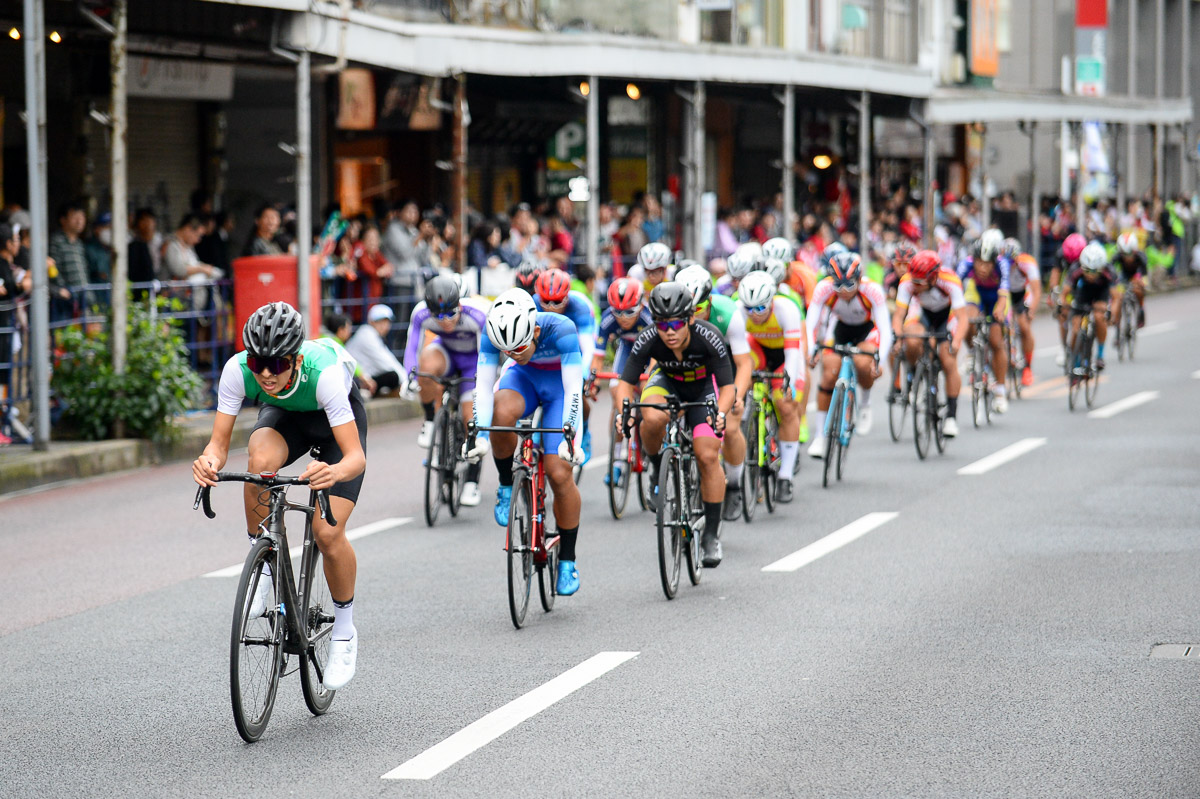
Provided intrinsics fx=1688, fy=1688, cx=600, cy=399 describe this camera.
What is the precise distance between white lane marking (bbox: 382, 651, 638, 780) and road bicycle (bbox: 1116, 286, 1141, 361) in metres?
18.1

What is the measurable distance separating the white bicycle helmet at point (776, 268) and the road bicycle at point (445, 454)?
8.13 feet

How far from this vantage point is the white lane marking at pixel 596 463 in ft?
48.7

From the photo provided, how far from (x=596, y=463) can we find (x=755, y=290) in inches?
152

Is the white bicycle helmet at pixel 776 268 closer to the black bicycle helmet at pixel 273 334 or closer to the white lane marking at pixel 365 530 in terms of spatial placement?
the white lane marking at pixel 365 530

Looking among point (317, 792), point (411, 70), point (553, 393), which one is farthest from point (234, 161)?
point (317, 792)

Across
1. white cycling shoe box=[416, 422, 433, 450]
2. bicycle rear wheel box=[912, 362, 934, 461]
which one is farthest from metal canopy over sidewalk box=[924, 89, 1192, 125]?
white cycling shoe box=[416, 422, 433, 450]

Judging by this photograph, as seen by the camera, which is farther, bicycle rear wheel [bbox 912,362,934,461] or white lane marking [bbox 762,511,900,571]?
bicycle rear wheel [bbox 912,362,934,461]

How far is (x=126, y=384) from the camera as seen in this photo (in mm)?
14844

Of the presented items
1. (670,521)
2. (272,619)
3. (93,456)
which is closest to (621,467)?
(670,521)

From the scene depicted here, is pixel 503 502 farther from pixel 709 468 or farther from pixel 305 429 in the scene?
pixel 305 429

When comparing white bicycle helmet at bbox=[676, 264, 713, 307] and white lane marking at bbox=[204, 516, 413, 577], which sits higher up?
white bicycle helmet at bbox=[676, 264, 713, 307]

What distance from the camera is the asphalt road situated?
6141 millimetres

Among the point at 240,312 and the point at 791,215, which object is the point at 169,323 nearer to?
the point at 240,312

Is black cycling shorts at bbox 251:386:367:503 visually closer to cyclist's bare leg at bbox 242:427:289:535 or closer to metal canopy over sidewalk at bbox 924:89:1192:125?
cyclist's bare leg at bbox 242:427:289:535
